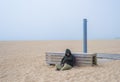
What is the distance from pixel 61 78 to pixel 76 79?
57cm

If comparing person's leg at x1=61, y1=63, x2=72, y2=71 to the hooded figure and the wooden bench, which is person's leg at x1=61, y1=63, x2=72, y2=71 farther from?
the wooden bench

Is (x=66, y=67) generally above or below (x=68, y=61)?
below

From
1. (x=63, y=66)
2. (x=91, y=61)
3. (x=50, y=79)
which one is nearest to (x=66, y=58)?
A: (x=63, y=66)

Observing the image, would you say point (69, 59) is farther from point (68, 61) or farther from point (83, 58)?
point (83, 58)

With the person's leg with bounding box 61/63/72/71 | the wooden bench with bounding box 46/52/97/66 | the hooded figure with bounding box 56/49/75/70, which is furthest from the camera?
the wooden bench with bounding box 46/52/97/66

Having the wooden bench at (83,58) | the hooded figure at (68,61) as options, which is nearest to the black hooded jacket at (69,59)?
the hooded figure at (68,61)

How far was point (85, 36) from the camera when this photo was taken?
11.2 meters

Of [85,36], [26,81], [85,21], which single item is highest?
[85,21]

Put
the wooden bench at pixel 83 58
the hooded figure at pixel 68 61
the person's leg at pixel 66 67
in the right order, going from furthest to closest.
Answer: the wooden bench at pixel 83 58
the hooded figure at pixel 68 61
the person's leg at pixel 66 67

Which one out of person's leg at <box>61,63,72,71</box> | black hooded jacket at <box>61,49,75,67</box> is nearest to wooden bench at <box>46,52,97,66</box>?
black hooded jacket at <box>61,49,75,67</box>

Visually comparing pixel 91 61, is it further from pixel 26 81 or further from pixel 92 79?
pixel 26 81

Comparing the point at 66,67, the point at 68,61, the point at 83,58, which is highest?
the point at 83,58

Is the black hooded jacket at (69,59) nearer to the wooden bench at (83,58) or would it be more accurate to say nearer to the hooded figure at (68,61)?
the hooded figure at (68,61)

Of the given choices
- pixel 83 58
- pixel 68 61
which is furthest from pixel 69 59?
pixel 83 58
